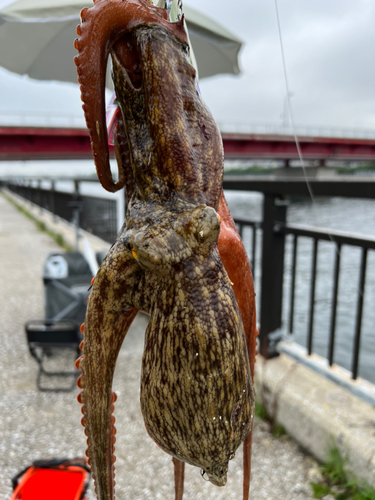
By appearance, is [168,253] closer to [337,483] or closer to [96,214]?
[337,483]

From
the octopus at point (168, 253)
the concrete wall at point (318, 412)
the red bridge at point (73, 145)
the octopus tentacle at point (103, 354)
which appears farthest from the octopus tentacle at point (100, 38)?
the red bridge at point (73, 145)

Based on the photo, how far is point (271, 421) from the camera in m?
2.75

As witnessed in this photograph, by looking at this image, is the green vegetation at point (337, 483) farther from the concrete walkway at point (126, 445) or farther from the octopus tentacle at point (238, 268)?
the octopus tentacle at point (238, 268)

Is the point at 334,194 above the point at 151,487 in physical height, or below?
above

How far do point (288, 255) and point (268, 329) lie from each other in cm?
639

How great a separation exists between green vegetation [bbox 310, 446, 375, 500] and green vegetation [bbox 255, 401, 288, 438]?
40cm

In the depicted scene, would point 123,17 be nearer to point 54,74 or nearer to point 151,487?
point 151,487

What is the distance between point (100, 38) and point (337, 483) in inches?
98.3

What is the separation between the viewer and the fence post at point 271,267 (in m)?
3.05

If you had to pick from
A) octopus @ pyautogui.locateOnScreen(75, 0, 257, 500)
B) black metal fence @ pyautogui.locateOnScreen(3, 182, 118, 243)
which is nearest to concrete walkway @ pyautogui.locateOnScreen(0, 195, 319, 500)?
octopus @ pyautogui.locateOnScreen(75, 0, 257, 500)

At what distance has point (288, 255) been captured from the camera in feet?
Result: 30.5

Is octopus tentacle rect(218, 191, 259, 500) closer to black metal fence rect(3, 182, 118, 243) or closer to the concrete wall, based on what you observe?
the concrete wall

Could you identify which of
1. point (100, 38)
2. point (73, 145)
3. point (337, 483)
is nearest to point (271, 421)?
point (337, 483)

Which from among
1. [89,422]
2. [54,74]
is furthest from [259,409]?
[54,74]
